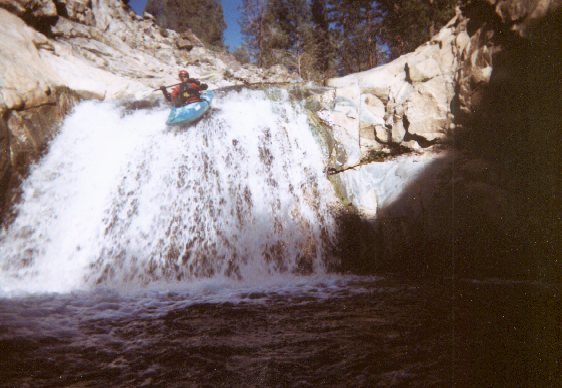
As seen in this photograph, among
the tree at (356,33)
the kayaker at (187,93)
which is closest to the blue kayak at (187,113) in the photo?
the kayaker at (187,93)

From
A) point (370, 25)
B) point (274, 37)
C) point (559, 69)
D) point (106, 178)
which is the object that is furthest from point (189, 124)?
point (274, 37)

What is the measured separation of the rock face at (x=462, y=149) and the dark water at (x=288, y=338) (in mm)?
1123

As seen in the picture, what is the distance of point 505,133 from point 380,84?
3284 mm

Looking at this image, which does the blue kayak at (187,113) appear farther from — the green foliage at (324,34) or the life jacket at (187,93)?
the green foliage at (324,34)

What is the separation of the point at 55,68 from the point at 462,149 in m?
9.77

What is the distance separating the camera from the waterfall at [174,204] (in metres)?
6.03

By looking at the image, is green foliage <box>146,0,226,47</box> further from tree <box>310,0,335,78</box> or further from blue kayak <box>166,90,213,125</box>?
blue kayak <box>166,90,213,125</box>

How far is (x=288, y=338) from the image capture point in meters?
3.37

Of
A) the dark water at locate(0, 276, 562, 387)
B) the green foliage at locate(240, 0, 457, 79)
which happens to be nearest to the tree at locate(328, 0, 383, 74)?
the green foliage at locate(240, 0, 457, 79)

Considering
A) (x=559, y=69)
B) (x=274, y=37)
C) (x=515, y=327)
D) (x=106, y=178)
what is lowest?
(x=515, y=327)

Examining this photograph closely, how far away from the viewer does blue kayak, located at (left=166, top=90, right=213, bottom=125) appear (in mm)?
7871

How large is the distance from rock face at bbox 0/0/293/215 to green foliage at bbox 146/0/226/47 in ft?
57.1

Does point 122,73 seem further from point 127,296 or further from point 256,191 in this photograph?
point 127,296

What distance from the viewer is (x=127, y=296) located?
492 centimetres
